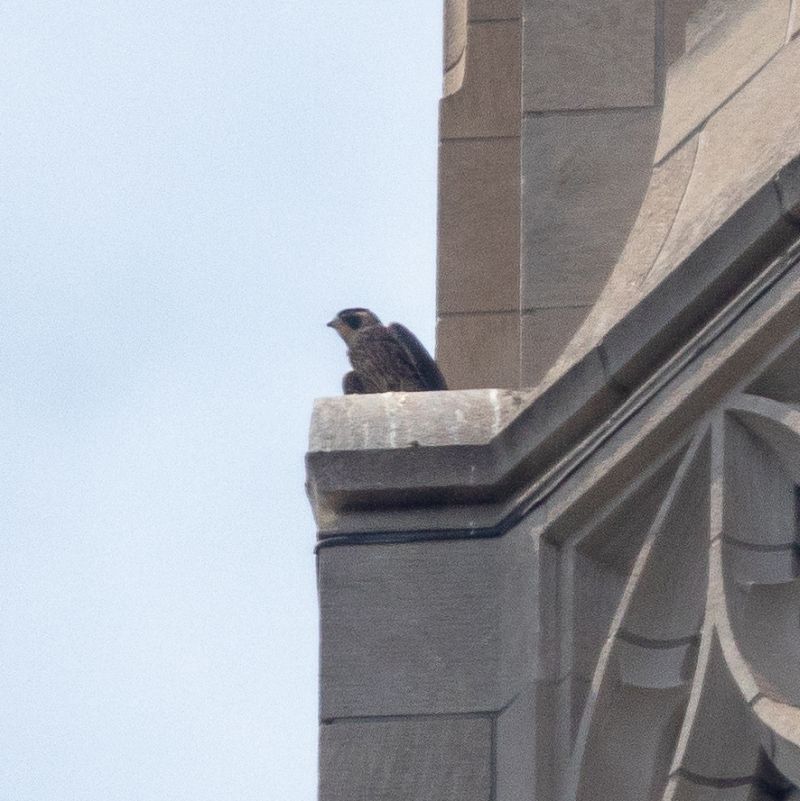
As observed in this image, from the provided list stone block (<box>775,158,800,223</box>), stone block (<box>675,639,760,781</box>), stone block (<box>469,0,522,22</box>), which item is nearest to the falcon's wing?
stone block (<box>469,0,522,22</box>)

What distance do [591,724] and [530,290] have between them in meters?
1.86

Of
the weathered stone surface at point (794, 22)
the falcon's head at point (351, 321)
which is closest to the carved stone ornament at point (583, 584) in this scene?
the weathered stone surface at point (794, 22)

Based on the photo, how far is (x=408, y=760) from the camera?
628 cm

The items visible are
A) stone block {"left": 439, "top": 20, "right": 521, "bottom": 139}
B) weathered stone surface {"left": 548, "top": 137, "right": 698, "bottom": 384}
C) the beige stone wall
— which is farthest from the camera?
stone block {"left": 439, "top": 20, "right": 521, "bottom": 139}

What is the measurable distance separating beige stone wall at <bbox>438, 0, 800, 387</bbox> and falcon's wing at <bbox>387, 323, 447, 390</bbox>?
0.64 m

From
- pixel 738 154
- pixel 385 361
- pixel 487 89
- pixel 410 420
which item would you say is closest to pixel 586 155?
pixel 487 89

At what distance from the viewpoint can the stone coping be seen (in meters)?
6.36

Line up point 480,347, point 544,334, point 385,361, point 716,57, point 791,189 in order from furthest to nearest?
point 385,361, point 480,347, point 544,334, point 716,57, point 791,189

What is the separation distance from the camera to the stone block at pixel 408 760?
6.23m

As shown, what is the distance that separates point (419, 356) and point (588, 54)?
267cm

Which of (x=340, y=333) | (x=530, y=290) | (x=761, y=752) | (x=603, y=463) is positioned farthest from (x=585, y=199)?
(x=340, y=333)

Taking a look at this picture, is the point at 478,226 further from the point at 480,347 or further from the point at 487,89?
the point at 487,89

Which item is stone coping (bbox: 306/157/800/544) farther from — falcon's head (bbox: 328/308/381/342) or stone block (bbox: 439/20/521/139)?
falcon's head (bbox: 328/308/381/342)

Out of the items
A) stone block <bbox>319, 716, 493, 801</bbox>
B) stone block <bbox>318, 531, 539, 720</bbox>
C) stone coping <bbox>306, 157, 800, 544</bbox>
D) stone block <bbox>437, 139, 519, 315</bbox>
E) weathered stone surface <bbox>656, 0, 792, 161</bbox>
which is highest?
weathered stone surface <bbox>656, 0, 792, 161</bbox>
